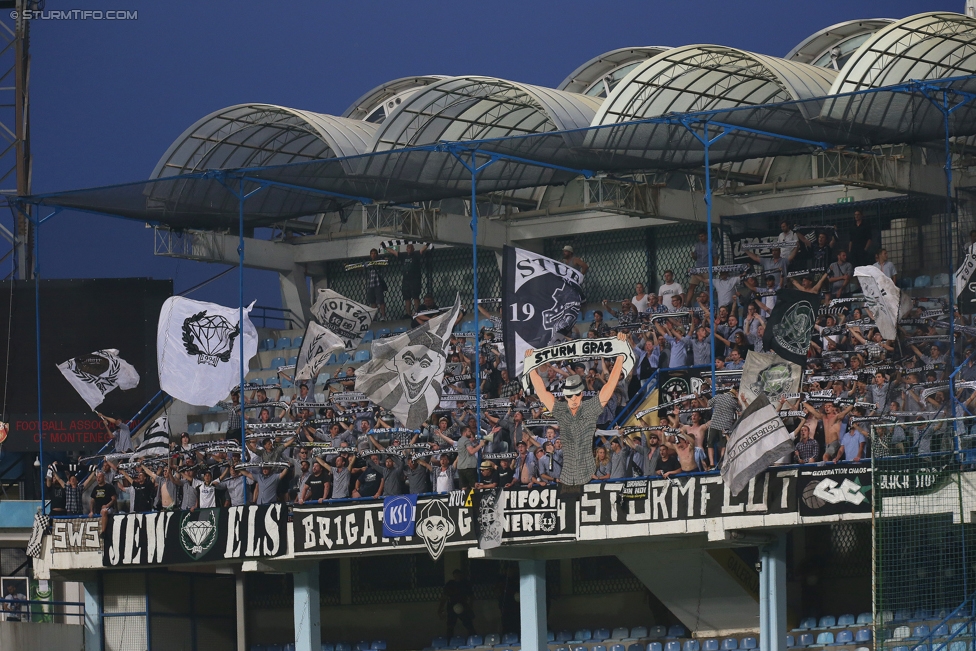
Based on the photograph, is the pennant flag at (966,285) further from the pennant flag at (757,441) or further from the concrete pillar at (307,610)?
the concrete pillar at (307,610)

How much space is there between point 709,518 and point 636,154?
21.8ft

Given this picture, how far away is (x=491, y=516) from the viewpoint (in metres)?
24.4

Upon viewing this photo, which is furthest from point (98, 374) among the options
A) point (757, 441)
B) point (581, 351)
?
point (757, 441)

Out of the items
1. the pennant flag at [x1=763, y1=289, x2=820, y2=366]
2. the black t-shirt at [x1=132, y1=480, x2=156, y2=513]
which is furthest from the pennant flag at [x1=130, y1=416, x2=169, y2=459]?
the pennant flag at [x1=763, y1=289, x2=820, y2=366]

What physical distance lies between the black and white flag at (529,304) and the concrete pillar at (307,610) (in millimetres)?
5050

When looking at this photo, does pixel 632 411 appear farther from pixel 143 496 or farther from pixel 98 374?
pixel 98 374

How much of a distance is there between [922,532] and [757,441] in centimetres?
239

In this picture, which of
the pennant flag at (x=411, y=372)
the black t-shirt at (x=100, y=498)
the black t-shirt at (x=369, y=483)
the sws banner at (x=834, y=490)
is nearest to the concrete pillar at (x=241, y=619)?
the black t-shirt at (x=100, y=498)

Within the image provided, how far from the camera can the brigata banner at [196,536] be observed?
85.3ft

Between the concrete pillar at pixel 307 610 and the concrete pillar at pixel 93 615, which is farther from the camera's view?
the concrete pillar at pixel 93 615

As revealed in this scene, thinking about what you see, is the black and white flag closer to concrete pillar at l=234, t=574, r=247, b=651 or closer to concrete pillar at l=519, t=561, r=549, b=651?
concrete pillar at l=519, t=561, r=549, b=651

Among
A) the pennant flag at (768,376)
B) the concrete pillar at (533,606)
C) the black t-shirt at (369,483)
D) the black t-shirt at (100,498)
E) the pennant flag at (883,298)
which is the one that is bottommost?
the concrete pillar at (533,606)

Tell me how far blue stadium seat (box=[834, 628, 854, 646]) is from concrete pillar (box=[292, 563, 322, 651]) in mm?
7988

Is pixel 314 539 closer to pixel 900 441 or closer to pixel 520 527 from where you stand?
pixel 520 527
